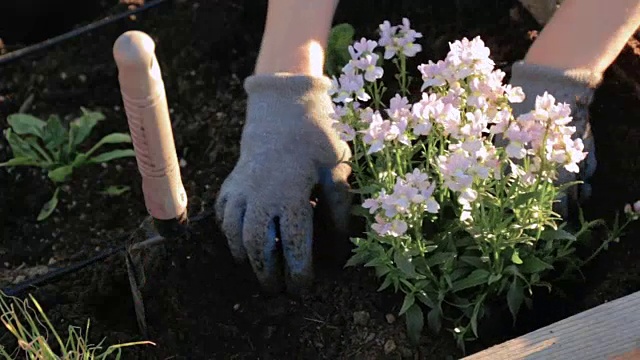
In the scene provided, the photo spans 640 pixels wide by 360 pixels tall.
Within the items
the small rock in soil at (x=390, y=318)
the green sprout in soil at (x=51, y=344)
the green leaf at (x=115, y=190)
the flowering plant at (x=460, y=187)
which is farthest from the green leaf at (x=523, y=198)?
the green leaf at (x=115, y=190)

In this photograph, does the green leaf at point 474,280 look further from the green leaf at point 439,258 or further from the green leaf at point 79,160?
the green leaf at point 79,160

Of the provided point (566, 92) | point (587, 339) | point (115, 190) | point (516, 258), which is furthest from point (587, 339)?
point (115, 190)

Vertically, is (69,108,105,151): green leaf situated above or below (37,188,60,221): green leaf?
above

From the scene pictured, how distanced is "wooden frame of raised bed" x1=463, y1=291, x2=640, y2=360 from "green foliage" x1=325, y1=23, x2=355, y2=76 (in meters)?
0.91

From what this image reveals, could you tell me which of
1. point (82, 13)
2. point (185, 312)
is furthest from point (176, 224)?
point (82, 13)

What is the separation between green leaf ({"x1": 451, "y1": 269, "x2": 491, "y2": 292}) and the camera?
1539 millimetres

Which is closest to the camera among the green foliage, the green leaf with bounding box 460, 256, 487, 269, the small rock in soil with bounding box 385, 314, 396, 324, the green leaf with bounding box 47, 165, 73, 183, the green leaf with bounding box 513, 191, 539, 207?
the green leaf with bounding box 513, 191, 539, 207

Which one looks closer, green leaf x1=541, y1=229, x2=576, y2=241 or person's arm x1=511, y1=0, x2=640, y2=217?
green leaf x1=541, y1=229, x2=576, y2=241

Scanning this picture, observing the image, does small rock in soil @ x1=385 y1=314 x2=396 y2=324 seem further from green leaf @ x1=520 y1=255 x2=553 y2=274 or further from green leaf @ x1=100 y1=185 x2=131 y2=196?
green leaf @ x1=100 y1=185 x2=131 y2=196

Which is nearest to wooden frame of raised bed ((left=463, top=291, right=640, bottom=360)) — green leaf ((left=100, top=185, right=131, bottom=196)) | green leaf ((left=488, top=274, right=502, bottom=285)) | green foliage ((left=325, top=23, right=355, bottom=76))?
green leaf ((left=488, top=274, right=502, bottom=285))

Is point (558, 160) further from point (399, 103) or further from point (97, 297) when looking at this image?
point (97, 297)

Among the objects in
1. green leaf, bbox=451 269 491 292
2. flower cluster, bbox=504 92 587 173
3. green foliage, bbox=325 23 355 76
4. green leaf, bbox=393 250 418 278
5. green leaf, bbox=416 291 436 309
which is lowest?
green leaf, bbox=416 291 436 309

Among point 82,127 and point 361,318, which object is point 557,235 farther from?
point 82,127

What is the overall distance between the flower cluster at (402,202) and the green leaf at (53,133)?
115 cm
